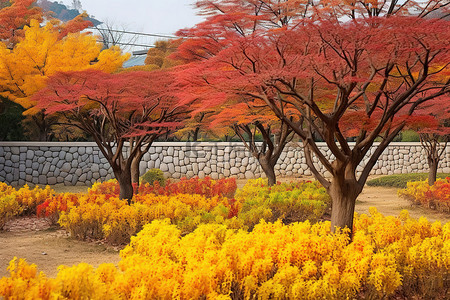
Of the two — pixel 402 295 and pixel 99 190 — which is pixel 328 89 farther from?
pixel 99 190

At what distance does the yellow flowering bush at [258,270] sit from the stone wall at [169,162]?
503 inches

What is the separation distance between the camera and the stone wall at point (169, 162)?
54.5 feet

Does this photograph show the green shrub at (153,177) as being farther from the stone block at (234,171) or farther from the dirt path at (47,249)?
the dirt path at (47,249)

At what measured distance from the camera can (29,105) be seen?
49.7 feet

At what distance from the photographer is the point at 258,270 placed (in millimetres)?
4055

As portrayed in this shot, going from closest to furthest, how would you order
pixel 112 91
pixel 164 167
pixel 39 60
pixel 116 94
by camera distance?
pixel 116 94, pixel 112 91, pixel 39 60, pixel 164 167

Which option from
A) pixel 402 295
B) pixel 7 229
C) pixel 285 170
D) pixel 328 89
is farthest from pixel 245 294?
pixel 285 170

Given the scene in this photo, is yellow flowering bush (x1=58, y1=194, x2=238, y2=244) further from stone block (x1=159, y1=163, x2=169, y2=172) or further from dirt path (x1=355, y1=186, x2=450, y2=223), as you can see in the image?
stone block (x1=159, y1=163, x2=169, y2=172)

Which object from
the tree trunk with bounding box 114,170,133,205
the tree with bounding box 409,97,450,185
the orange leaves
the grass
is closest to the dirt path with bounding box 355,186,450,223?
the orange leaves

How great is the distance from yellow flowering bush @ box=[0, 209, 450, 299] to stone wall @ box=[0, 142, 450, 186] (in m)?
12.8

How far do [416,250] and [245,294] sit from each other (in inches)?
76.5

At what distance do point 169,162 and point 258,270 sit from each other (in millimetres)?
14716

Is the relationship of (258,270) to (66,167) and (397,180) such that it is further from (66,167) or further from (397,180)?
(397,180)

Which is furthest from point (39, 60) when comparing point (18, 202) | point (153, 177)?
point (18, 202)
